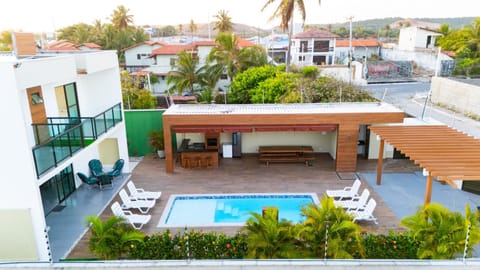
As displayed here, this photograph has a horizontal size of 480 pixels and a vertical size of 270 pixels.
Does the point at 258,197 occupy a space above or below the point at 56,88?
below

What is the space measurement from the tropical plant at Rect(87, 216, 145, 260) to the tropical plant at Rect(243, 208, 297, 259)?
2837 mm

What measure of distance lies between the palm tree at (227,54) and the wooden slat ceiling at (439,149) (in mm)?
17428

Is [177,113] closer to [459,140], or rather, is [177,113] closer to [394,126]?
[394,126]

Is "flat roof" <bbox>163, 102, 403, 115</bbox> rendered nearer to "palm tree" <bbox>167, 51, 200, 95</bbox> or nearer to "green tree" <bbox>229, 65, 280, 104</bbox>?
"green tree" <bbox>229, 65, 280, 104</bbox>

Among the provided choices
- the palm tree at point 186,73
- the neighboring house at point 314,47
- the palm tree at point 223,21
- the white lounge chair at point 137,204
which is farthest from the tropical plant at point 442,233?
the palm tree at point 223,21

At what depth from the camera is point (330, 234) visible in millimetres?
8797

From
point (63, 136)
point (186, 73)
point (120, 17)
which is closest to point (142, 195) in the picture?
point (63, 136)

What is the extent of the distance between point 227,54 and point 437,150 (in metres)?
21.7

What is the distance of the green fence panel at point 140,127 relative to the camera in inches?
763

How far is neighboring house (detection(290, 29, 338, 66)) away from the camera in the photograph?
5512 cm

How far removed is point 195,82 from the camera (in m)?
31.4

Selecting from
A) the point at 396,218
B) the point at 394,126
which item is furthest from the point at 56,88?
the point at 394,126

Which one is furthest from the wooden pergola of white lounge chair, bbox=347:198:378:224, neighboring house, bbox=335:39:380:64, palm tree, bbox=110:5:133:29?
palm tree, bbox=110:5:133:29

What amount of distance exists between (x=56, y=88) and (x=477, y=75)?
4700 cm
